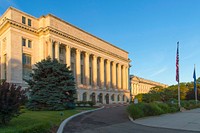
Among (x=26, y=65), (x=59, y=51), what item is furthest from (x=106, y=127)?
(x=59, y=51)

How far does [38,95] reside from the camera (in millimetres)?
26438

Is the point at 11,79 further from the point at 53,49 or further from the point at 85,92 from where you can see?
the point at 85,92

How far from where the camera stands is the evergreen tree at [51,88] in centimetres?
2592

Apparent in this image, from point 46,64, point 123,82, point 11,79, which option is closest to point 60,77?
point 46,64

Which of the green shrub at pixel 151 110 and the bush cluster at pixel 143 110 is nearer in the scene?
the bush cluster at pixel 143 110

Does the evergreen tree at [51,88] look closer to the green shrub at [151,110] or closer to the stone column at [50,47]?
the green shrub at [151,110]

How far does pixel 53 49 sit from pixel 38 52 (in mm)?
3710

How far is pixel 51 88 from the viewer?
27.1 metres

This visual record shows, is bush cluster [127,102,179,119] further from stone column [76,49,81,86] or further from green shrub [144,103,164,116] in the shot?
stone column [76,49,81,86]

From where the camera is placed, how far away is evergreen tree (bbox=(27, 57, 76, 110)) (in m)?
25.9

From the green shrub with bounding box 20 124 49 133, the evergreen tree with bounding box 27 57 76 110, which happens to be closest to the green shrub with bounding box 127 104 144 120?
the green shrub with bounding box 20 124 49 133

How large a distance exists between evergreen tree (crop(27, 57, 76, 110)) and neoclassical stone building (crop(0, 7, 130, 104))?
1904cm

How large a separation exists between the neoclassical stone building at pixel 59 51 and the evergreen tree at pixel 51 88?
1904 cm

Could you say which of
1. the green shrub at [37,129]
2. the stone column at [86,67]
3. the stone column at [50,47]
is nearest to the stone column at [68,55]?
the stone column at [50,47]
